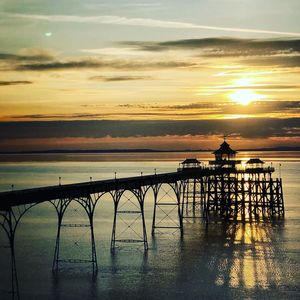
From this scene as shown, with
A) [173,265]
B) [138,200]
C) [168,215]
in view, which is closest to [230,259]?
[173,265]

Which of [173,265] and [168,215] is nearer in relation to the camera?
[173,265]

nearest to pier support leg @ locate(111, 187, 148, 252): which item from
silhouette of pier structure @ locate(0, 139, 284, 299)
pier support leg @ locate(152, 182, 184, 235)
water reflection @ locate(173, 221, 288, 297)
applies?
silhouette of pier structure @ locate(0, 139, 284, 299)

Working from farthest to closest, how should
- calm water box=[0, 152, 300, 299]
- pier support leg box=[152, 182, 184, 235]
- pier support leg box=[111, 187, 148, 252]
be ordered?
pier support leg box=[152, 182, 184, 235] < pier support leg box=[111, 187, 148, 252] < calm water box=[0, 152, 300, 299]

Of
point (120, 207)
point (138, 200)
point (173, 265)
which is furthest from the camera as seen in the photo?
point (120, 207)

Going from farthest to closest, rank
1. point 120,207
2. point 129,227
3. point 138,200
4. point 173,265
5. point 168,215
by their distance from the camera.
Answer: point 120,207, point 168,215, point 129,227, point 138,200, point 173,265

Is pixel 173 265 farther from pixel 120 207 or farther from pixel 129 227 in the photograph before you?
pixel 120 207

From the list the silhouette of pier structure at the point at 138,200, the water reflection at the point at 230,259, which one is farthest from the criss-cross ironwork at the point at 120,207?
the water reflection at the point at 230,259

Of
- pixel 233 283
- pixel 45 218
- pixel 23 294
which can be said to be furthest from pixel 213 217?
pixel 23 294

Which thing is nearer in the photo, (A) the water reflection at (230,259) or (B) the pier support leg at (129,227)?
(A) the water reflection at (230,259)

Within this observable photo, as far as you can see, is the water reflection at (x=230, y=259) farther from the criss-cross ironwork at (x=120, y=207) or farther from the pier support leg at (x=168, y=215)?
the criss-cross ironwork at (x=120, y=207)

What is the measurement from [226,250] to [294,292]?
15.7m

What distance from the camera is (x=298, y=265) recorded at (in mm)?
49312

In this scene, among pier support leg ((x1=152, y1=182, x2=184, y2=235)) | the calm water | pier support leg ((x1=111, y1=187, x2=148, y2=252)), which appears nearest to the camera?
the calm water

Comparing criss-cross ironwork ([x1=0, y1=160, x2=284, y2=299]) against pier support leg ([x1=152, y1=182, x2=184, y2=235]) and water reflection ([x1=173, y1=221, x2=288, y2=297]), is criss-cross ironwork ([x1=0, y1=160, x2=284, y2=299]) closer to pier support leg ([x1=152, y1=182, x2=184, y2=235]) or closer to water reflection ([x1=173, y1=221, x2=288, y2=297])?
pier support leg ([x1=152, y1=182, x2=184, y2=235])
